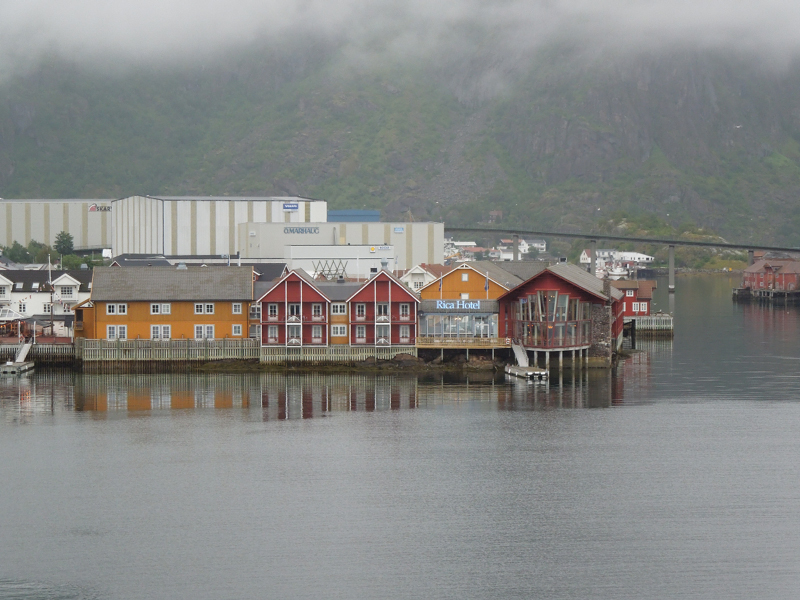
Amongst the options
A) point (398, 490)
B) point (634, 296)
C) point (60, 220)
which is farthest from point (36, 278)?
point (60, 220)

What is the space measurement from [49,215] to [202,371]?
3673 inches

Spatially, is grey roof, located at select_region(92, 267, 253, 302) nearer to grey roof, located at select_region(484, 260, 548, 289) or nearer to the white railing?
the white railing

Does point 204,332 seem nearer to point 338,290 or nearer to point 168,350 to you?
point 168,350

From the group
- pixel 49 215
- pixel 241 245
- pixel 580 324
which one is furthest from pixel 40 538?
pixel 49 215

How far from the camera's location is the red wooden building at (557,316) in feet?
202

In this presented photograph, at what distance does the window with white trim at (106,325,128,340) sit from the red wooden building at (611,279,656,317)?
107 ft

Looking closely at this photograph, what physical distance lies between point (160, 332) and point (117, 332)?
7.46 feet

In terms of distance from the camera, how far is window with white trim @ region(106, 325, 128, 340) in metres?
63.9

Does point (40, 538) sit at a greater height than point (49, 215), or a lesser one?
lesser

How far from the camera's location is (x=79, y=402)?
53.5m

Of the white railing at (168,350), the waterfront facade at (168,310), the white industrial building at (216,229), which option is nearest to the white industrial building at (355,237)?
the white industrial building at (216,229)

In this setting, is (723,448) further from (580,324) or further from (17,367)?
(17,367)

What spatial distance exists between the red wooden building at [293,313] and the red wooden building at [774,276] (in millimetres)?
86878

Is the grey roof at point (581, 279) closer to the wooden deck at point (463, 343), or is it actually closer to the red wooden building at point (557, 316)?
the red wooden building at point (557, 316)
